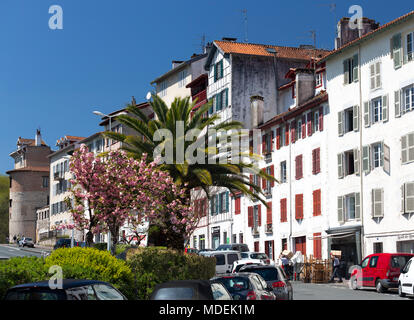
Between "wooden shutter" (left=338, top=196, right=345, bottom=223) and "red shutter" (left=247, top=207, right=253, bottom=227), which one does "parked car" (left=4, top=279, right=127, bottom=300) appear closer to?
"wooden shutter" (left=338, top=196, right=345, bottom=223)

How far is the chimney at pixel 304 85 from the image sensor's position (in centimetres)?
5791

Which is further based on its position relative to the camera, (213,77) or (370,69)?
(213,77)

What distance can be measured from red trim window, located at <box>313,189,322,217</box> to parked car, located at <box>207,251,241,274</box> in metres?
11.1

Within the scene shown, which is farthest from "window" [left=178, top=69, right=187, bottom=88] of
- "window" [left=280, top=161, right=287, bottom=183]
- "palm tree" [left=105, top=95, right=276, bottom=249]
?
"palm tree" [left=105, top=95, right=276, bottom=249]

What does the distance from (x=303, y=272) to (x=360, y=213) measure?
507 cm

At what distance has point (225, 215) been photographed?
68000 mm

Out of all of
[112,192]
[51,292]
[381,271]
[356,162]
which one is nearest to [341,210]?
[356,162]

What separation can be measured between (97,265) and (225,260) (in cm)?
2167

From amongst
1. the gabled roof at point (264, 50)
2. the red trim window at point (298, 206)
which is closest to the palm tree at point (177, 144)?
the red trim window at point (298, 206)

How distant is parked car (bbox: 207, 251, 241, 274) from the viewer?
4166cm

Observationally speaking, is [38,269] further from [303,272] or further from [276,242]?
[276,242]

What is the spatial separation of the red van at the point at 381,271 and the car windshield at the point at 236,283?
15.9 metres

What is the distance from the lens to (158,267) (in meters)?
24.6
